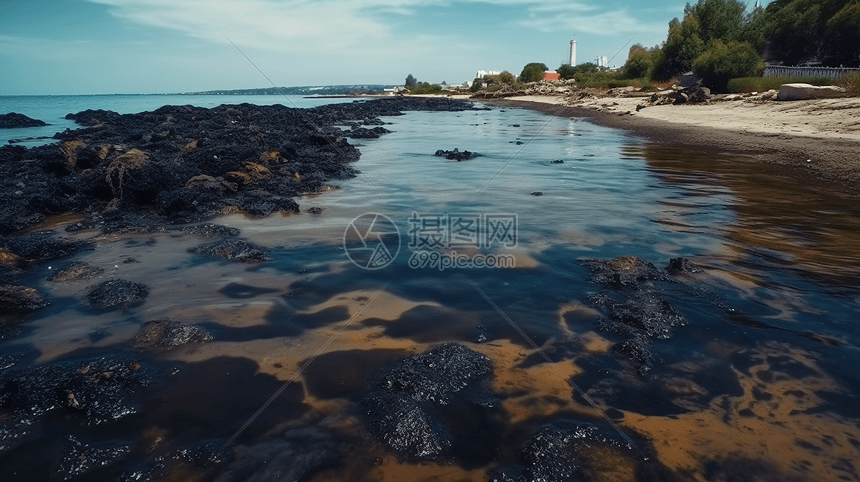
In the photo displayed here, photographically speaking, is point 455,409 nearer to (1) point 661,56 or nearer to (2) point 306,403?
(2) point 306,403

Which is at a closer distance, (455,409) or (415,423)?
(415,423)

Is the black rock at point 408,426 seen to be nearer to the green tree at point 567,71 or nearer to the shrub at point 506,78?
the shrub at point 506,78

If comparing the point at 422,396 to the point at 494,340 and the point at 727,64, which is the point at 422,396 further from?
the point at 727,64

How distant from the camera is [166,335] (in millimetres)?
3768

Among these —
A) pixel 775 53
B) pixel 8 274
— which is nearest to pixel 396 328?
pixel 8 274

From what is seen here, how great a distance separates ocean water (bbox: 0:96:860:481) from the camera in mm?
2590

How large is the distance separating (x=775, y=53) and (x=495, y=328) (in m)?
49.9

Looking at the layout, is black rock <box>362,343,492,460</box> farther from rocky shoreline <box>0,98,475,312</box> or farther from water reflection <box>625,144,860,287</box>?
water reflection <box>625,144,860,287</box>

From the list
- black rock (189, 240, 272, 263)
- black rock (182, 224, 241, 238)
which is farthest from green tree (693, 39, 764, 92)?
black rock (189, 240, 272, 263)

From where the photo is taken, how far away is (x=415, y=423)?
2783mm

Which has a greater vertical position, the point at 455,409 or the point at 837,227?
the point at 837,227

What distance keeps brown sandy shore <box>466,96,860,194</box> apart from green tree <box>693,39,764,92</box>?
8251 mm

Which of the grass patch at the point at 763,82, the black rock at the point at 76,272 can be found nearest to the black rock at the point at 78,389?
the black rock at the point at 76,272

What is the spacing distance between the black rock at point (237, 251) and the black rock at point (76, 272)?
1092 millimetres
